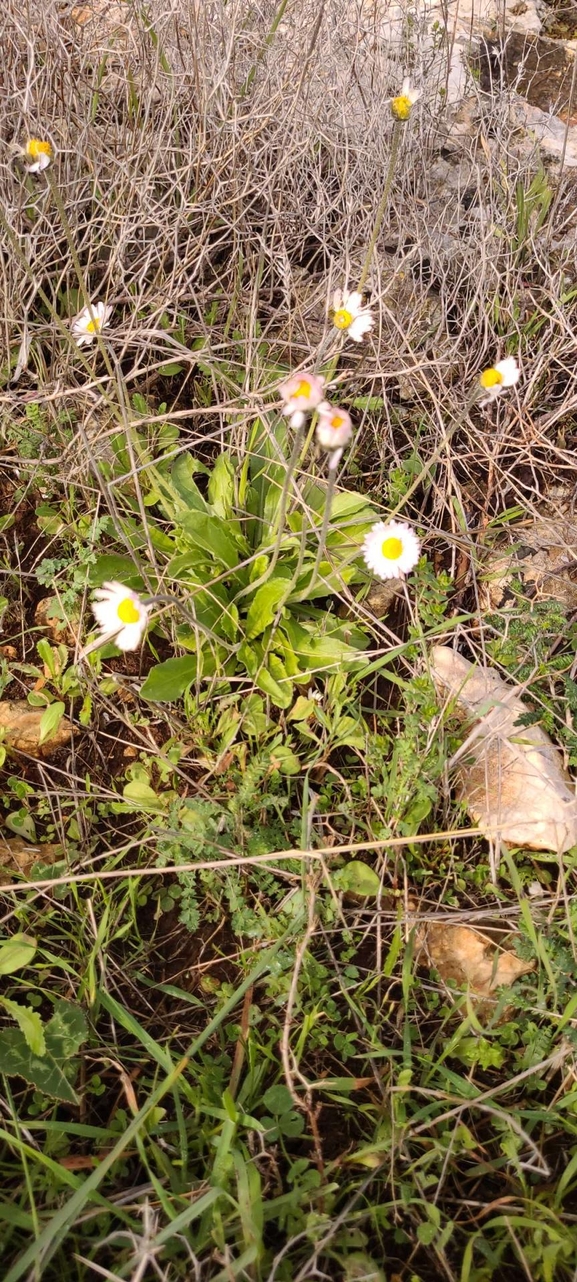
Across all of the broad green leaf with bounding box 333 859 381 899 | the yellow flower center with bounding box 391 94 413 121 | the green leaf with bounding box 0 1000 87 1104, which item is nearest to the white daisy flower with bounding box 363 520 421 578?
the broad green leaf with bounding box 333 859 381 899

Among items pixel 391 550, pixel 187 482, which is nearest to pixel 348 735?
pixel 391 550

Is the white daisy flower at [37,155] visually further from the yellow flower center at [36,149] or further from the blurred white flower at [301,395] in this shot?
the blurred white flower at [301,395]

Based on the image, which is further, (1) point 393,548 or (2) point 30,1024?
(1) point 393,548

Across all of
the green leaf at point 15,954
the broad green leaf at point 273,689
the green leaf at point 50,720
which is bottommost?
the green leaf at point 15,954

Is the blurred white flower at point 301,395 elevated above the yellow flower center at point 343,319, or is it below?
above

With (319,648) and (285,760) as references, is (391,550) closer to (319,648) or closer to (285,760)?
(319,648)

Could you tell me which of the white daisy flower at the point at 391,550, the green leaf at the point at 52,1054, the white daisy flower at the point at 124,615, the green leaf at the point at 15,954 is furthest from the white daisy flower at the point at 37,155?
the green leaf at the point at 52,1054
